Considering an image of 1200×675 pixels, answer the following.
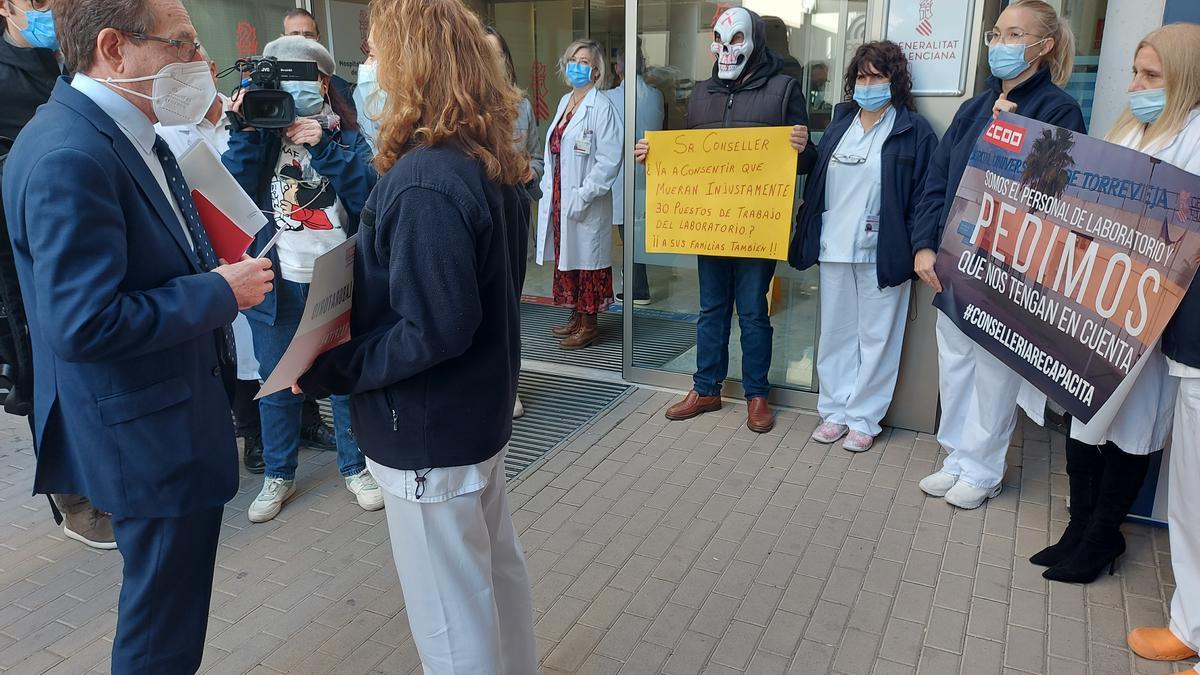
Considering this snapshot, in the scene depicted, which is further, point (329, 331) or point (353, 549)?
point (353, 549)

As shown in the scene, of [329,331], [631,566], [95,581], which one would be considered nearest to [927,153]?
[631,566]

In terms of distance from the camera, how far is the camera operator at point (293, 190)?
9.89ft

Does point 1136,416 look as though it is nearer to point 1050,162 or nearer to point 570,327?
point 1050,162

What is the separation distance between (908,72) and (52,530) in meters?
4.43

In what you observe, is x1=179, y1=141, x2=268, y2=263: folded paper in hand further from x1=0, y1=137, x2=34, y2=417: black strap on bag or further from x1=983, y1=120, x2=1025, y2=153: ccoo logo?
x1=983, y1=120, x2=1025, y2=153: ccoo logo

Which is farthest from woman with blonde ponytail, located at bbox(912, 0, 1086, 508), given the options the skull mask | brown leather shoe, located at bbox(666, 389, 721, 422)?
brown leather shoe, located at bbox(666, 389, 721, 422)

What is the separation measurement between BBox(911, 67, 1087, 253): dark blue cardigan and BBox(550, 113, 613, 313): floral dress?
2575 mm

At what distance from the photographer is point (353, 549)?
3414 millimetres

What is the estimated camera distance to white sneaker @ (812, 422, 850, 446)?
14.5 ft

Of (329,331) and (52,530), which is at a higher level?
(329,331)

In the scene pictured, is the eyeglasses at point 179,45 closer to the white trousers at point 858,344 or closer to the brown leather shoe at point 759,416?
the white trousers at point 858,344

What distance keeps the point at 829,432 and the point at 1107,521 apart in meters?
1.51

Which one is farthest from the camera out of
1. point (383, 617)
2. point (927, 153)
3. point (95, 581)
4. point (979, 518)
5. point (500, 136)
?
point (927, 153)

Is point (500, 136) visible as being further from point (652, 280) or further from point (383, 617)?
point (652, 280)
